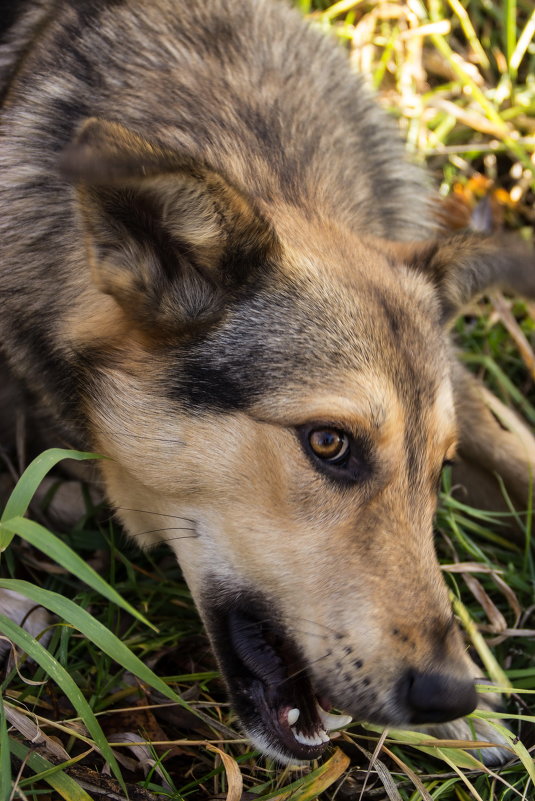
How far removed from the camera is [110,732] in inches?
121

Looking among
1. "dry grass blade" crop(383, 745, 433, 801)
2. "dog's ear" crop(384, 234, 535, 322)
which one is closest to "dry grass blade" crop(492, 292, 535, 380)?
"dog's ear" crop(384, 234, 535, 322)

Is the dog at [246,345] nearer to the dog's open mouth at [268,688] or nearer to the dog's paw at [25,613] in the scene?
the dog's open mouth at [268,688]

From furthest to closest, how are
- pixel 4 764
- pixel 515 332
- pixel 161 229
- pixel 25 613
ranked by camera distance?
1. pixel 515 332
2. pixel 25 613
3. pixel 161 229
4. pixel 4 764

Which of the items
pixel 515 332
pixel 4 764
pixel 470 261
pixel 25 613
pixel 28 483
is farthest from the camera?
pixel 515 332

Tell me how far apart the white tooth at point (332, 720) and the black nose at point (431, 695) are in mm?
444

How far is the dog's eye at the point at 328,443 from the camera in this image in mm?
2561

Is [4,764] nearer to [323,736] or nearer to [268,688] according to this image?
[268,688]

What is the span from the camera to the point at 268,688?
276 centimetres

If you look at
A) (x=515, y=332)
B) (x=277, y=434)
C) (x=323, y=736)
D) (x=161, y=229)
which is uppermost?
(x=161, y=229)

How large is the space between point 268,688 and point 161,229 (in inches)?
54.9

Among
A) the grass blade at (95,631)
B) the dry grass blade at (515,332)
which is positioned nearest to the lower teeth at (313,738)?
the grass blade at (95,631)

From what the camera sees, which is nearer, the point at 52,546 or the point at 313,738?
the point at 52,546

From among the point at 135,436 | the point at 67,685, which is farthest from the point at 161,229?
the point at 67,685

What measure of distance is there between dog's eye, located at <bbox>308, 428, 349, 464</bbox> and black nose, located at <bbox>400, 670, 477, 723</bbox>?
62cm
